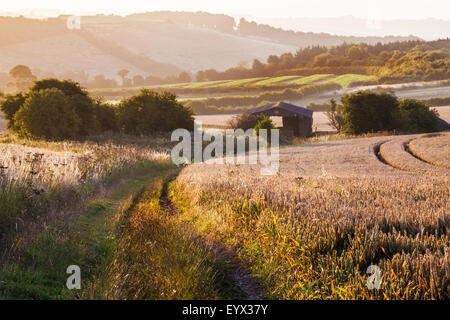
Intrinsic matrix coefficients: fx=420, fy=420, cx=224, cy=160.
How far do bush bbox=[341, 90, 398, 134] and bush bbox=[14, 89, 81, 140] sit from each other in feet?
99.3

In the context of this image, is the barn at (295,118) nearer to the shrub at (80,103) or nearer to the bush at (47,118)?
the shrub at (80,103)

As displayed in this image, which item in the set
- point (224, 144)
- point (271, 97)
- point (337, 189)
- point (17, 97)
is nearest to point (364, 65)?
point (271, 97)

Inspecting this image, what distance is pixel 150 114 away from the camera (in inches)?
1793

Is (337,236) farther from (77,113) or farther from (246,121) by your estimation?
(246,121)

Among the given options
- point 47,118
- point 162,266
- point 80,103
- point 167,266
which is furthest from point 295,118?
point 167,266

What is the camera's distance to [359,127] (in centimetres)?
4881

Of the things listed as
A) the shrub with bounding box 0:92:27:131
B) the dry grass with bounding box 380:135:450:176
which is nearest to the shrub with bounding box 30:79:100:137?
the shrub with bounding box 0:92:27:131

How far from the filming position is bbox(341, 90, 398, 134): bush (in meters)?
48.4

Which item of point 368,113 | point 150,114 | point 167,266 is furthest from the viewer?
point 368,113

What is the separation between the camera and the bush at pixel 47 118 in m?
36.0

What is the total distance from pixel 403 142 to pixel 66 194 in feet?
91.2

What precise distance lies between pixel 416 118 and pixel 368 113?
19.9 feet

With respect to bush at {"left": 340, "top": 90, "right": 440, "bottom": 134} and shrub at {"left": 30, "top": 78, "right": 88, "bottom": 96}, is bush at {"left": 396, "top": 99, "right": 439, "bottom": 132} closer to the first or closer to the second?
bush at {"left": 340, "top": 90, "right": 440, "bottom": 134}
